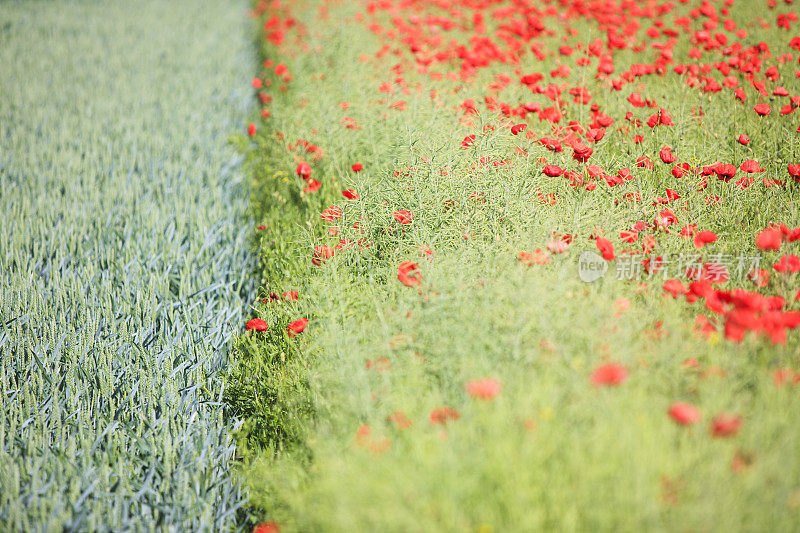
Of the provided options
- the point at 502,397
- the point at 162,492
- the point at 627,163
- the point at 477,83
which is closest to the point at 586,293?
the point at 502,397

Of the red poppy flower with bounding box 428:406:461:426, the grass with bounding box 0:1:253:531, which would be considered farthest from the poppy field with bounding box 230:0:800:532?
the grass with bounding box 0:1:253:531

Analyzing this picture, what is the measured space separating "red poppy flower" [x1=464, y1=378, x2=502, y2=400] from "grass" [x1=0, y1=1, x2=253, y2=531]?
0.88 metres

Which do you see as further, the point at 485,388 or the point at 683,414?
the point at 485,388

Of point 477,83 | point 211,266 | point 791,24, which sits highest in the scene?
point 791,24

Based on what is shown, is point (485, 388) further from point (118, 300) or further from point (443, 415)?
point (118, 300)

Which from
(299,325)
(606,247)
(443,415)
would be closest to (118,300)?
(299,325)

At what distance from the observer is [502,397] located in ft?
4.41

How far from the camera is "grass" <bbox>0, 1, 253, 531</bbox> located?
1.59 m

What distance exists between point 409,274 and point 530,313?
0.43 metres

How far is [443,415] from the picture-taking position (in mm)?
1348

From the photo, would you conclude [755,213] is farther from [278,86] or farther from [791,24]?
[278,86]

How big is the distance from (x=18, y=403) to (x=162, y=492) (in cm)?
62

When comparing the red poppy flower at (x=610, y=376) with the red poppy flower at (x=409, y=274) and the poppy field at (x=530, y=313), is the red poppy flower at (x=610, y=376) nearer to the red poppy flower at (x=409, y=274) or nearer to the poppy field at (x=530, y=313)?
the poppy field at (x=530, y=313)

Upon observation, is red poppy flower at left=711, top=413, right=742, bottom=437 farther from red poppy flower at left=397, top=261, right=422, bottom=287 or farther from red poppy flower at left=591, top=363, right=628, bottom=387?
red poppy flower at left=397, top=261, right=422, bottom=287
